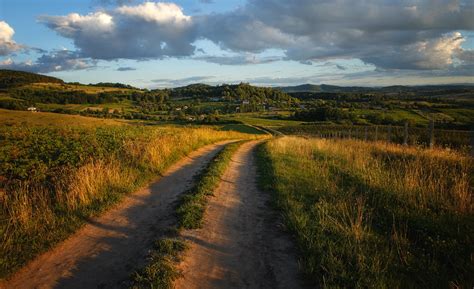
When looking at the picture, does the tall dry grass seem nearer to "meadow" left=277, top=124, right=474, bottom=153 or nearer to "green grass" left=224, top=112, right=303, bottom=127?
"meadow" left=277, top=124, right=474, bottom=153

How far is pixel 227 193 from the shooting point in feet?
30.1

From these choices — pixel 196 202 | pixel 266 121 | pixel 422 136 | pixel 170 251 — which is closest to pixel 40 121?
pixel 196 202

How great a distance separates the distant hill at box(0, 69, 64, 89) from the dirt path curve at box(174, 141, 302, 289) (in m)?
114

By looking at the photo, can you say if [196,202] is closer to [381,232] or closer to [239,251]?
[239,251]

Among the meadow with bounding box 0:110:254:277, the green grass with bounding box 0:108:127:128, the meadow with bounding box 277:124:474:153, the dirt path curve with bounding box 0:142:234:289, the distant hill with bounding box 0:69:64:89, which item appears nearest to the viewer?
the dirt path curve with bounding box 0:142:234:289

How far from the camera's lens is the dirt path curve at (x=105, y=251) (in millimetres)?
4688

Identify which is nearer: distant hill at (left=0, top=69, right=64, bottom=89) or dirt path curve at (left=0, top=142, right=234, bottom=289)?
dirt path curve at (left=0, top=142, right=234, bottom=289)

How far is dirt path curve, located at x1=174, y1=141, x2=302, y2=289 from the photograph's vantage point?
4539 mm

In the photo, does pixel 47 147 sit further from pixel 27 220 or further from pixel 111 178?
pixel 27 220

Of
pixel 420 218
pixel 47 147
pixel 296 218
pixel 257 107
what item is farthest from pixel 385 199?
pixel 257 107

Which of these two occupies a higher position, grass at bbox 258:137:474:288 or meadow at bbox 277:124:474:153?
grass at bbox 258:137:474:288

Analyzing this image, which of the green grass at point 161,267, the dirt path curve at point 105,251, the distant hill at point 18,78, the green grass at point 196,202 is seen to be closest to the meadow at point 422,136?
the green grass at point 196,202

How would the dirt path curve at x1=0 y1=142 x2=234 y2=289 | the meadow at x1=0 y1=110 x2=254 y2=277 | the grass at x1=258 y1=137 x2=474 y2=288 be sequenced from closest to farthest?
1. the grass at x1=258 y1=137 x2=474 y2=288
2. the dirt path curve at x1=0 y1=142 x2=234 y2=289
3. the meadow at x1=0 y1=110 x2=254 y2=277

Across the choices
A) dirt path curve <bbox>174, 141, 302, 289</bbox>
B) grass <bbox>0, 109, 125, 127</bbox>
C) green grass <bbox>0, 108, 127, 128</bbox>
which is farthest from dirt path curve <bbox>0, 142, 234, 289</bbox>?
grass <bbox>0, 109, 125, 127</bbox>
